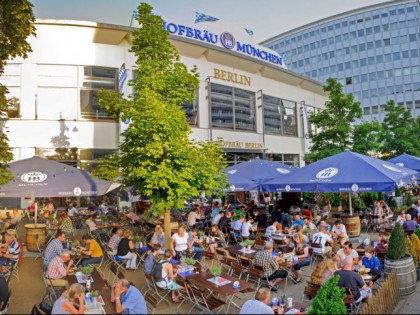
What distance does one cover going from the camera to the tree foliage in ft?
35.9

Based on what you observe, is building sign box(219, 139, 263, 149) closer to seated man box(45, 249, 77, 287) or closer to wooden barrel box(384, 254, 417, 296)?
wooden barrel box(384, 254, 417, 296)

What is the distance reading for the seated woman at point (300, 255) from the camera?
962cm

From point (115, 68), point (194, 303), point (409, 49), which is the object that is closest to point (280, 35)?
point (409, 49)

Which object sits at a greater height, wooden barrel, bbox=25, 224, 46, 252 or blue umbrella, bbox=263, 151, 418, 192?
blue umbrella, bbox=263, 151, 418, 192

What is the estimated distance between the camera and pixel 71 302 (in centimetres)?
623

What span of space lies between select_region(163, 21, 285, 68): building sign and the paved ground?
643 inches

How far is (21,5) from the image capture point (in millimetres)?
10703

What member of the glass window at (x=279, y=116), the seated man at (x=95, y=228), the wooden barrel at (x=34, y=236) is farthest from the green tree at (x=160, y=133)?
the glass window at (x=279, y=116)

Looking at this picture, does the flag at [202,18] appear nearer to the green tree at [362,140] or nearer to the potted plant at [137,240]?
the green tree at [362,140]

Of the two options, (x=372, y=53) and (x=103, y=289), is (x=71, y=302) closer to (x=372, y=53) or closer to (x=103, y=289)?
(x=103, y=289)

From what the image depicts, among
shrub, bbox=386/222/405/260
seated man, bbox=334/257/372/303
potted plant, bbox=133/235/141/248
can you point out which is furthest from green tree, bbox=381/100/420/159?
seated man, bbox=334/257/372/303

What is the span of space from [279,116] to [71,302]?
28202mm

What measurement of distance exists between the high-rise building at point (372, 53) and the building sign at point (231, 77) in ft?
189

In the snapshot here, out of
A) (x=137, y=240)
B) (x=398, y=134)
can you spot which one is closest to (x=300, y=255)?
(x=137, y=240)
